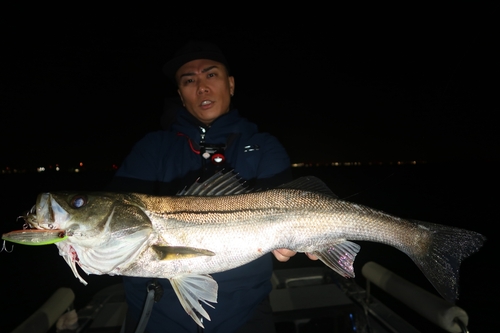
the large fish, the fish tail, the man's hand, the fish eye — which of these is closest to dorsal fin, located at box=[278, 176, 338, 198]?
the large fish

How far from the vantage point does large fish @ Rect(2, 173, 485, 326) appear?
220 cm

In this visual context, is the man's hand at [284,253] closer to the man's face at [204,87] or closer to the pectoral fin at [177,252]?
the pectoral fin at [177,252]

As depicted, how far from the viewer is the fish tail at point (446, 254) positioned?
232 cm

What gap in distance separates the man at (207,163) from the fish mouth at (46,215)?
840 millimetres

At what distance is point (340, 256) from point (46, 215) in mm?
2310

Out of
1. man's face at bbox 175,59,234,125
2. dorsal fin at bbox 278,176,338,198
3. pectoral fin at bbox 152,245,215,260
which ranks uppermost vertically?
man's face at bbox 175,59,234,125

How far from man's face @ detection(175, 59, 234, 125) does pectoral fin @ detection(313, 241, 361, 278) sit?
1975 millimetres

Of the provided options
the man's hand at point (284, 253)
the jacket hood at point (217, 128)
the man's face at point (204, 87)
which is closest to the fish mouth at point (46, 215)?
the jacket hood at point (217, 128)

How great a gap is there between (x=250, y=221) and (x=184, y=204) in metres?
0.56

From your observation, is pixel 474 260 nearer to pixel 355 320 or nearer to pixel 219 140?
pixel 355 320

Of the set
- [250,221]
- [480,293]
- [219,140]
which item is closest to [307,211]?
[250,221]

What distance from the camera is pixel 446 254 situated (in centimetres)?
240

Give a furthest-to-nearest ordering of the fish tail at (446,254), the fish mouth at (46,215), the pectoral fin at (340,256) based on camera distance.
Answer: the pectoral fin at (340,256), the fish tail at (446,254), the fish mouth at (46,215)

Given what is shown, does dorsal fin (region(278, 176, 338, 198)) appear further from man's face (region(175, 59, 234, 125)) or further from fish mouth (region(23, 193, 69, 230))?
fish mouth (region(23, 193, 69, 230))
